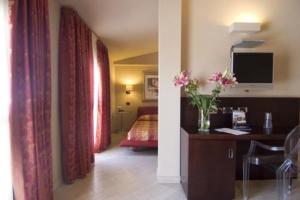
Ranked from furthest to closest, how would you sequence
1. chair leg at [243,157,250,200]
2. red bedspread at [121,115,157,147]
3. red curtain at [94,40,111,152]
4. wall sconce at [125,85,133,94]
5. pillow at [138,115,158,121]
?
1. wall sconce at [125,85,133,94]
2. pillow at [138,115,158,121]
3. red curtain at [94,40,111,152]
4. red bedspread at [121,115,157,147]
5. chair leg at [243,157,250,200]

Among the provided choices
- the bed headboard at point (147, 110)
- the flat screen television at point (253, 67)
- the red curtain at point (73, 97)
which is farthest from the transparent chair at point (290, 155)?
the bed headboard at point (147, 110)

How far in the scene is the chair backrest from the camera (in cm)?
257

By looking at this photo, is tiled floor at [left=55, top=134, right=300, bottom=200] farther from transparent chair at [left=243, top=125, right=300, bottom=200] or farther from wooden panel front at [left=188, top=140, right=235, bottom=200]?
wooden panel front at [left=188, top=140, right=235, bottom=200]

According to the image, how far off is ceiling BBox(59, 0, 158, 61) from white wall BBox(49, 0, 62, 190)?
0.24 metres

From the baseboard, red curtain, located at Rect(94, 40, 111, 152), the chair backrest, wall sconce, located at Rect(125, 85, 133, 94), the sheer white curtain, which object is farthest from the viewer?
wall sconce, located at Rect(125, 85, 133, 94)

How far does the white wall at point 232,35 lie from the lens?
11.3ft

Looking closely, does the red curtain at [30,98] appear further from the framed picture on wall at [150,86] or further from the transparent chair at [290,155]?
the framed picture on wall at [150,86]

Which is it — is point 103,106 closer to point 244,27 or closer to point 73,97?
point 73,97

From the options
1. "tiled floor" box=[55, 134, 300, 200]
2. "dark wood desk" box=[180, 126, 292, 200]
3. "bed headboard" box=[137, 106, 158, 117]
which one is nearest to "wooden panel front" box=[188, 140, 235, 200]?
"dark wood desk" box=[180, 126, 292, 200]

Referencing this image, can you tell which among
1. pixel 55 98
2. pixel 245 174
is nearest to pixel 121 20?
pixel 55 98

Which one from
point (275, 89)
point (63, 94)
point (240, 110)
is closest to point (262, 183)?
point (240, 110)

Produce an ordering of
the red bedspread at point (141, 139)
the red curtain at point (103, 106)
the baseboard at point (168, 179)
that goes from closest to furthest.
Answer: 1. the baseboard at point (168, 179)
2. the red bedspread at point (141, 139)
3. the red curtain at point (103, 106)

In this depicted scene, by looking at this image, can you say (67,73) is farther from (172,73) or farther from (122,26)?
(122,26)

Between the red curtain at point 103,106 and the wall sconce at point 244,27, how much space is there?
2788mm
